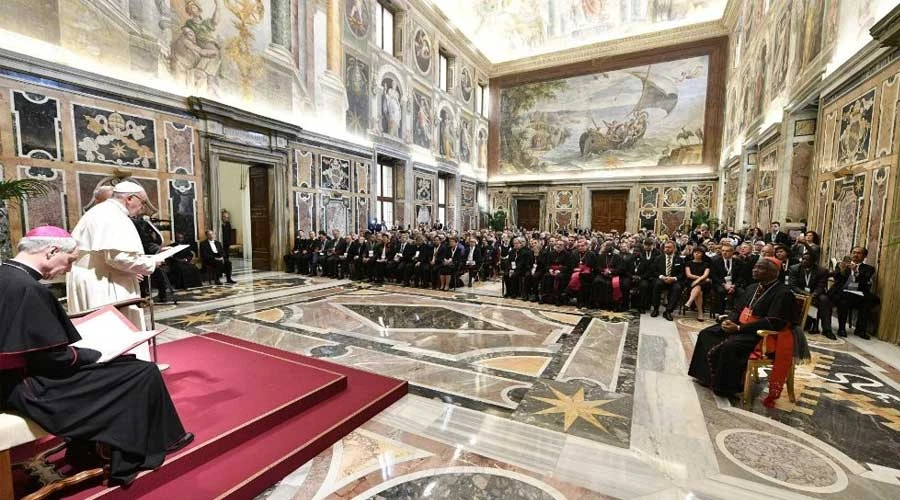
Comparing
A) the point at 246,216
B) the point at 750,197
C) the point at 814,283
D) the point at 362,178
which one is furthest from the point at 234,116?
the point at 750,197

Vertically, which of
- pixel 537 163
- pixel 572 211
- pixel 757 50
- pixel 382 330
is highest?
pixel 757 50

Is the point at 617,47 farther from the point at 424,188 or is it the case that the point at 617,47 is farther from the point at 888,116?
the point at 888,116

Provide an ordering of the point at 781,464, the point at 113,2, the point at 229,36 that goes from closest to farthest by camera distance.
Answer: the point at 781,464 < the point at 113,2 < the point at 229,36

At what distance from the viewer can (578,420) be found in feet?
9.80

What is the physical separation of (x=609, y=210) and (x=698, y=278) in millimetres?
14216

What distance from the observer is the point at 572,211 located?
20219mm

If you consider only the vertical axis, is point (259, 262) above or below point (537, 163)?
below

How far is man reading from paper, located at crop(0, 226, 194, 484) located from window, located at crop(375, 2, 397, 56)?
13774 mm

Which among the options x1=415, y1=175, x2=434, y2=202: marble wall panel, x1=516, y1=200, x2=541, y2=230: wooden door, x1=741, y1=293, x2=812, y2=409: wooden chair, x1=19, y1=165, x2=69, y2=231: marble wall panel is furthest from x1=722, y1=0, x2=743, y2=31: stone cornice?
x1=19, y1=165, x2=69, y2=231: marble wall panel

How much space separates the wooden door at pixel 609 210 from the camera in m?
19.4

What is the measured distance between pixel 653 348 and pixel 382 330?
11.6 ft

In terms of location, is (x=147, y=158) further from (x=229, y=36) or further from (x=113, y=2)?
(x=229, y=36)

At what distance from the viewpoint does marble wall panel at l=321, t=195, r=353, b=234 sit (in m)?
11.8

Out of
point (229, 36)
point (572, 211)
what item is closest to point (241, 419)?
point (229, 36)
